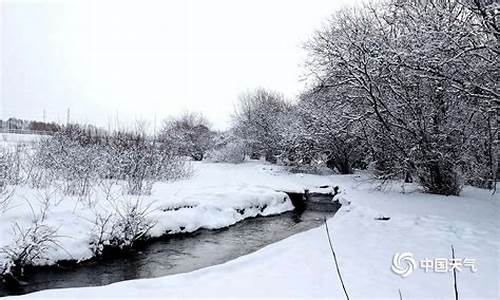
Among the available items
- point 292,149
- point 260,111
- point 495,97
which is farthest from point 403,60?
point 260,111

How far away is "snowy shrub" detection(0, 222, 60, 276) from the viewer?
6062 millimetres

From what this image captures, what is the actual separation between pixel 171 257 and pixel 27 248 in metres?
2.54

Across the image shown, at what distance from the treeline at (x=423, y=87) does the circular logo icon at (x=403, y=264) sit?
3.86m

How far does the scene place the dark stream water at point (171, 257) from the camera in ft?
20.0

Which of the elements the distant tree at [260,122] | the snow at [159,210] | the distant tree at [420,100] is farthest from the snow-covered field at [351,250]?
the distant tree at [260,122]

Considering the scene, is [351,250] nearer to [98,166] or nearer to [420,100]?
[420,100]

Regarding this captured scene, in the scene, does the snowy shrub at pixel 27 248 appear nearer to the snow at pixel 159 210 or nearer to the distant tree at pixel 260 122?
the snow at pixel 159 210

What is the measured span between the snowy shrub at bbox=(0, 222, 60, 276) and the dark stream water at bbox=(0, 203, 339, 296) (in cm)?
22

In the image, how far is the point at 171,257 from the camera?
7480mm

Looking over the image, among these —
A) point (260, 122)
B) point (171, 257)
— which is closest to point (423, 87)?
point (171, 257)

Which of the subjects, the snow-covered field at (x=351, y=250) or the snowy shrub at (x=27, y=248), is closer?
the snow-covered field at (x=351, y=250)

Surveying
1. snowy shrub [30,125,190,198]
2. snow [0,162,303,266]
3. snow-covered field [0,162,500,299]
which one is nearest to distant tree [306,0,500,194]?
snow-covered field [0,162,500,299]

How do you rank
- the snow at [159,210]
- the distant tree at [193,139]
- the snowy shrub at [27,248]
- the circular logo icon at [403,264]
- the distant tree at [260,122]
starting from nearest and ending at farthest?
the circular logo icon at [403,264]
the snowy shrub at [27,248]
the snow at [159,210]
the distant tree at [260,122]
the distant tree at [193,139]

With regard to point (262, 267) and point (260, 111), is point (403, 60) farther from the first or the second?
point (260, 111)
